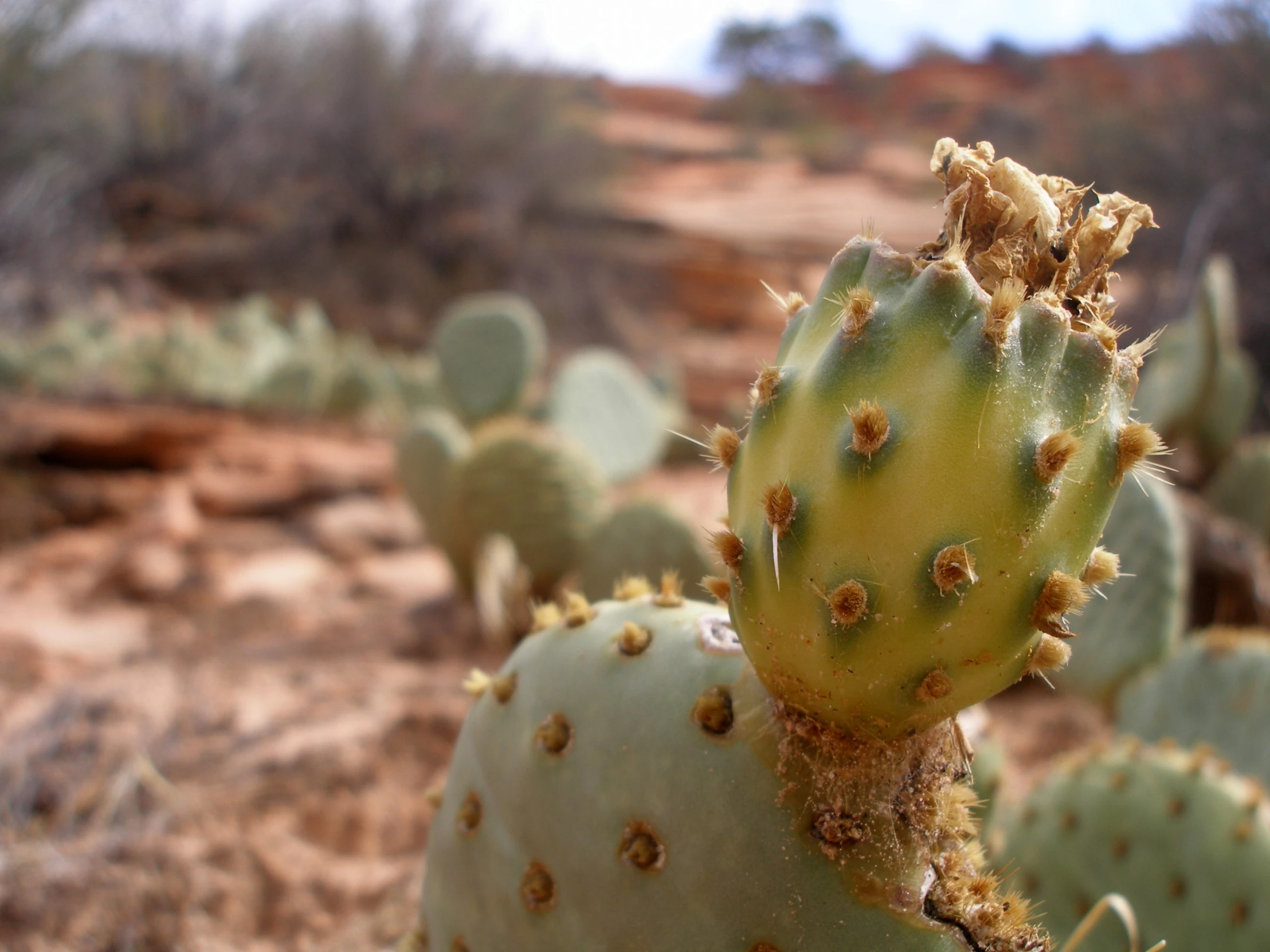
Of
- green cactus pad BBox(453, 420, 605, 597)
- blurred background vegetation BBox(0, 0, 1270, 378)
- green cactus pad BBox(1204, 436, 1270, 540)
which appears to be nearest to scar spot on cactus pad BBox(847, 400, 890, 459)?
green cactus pad BBox(453, 420, 605, 597)

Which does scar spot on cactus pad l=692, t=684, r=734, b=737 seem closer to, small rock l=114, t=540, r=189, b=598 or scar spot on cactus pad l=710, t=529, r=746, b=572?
scar spot on cactus pad l=710, t=529, r=746, b=572

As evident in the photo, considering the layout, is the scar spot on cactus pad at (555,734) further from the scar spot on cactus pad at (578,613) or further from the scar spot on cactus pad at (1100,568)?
the scar spot on cactus pad at (1100,568)

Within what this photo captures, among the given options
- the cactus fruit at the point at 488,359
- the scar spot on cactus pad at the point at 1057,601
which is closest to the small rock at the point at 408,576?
the cactus fruit at the point at 488,359

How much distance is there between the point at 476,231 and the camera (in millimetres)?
10703

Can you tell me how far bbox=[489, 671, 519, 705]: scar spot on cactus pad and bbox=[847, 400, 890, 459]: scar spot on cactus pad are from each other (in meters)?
0.48

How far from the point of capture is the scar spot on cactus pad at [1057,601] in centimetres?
61

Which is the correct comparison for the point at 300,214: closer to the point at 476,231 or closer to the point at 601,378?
the point at 476,231

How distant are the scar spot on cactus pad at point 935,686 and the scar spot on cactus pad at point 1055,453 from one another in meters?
0.15

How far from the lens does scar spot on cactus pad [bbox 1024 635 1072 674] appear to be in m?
0.64

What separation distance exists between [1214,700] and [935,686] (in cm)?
174

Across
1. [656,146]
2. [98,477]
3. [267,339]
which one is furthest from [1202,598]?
[656,146]

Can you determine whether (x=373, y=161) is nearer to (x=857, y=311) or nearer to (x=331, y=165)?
(x=331, y=165)

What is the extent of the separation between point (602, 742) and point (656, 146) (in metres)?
18.0

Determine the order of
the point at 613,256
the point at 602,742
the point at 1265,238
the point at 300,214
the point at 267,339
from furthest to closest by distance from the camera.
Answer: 1. the point at 613,256
2. the point at 300,214
3. the point at 267,339
4. the point at 1265,238
5. the point at 602,742
